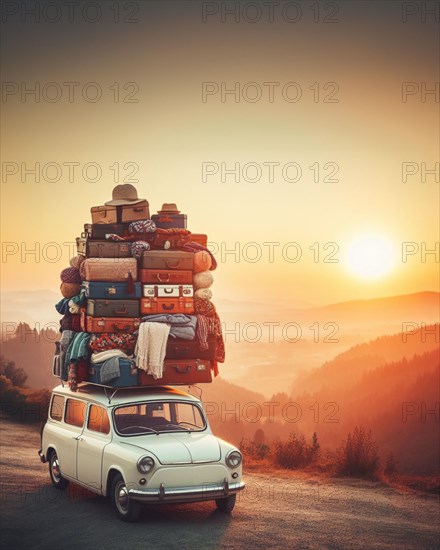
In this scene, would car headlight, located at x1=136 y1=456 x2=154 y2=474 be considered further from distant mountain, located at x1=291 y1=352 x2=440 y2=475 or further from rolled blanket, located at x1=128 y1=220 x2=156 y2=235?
distant mountain, located at x1=291 y1=352 x2=440 y2=475

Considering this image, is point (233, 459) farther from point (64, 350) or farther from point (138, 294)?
point (64, 350)

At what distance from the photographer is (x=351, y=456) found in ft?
63.2

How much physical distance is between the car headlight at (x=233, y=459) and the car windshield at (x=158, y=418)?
0.93m

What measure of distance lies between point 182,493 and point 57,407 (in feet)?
12.9

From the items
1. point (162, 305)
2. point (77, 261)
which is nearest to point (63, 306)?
point (77, 261)

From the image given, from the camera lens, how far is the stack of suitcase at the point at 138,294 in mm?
14342

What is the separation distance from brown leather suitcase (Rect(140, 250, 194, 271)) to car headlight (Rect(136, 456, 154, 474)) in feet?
12.7

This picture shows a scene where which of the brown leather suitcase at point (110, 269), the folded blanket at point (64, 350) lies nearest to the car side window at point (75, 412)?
the folded blanket at point (64, 350)

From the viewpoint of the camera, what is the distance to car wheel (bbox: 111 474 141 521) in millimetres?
12164

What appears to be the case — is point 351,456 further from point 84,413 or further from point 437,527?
point 84,413

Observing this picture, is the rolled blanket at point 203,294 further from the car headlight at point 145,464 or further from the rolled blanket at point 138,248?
the car headlight at point 145,464

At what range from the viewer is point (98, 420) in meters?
13.4

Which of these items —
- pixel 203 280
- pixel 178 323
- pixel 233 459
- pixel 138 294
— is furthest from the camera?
pixel 203 280

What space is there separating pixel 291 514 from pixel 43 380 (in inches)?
802
